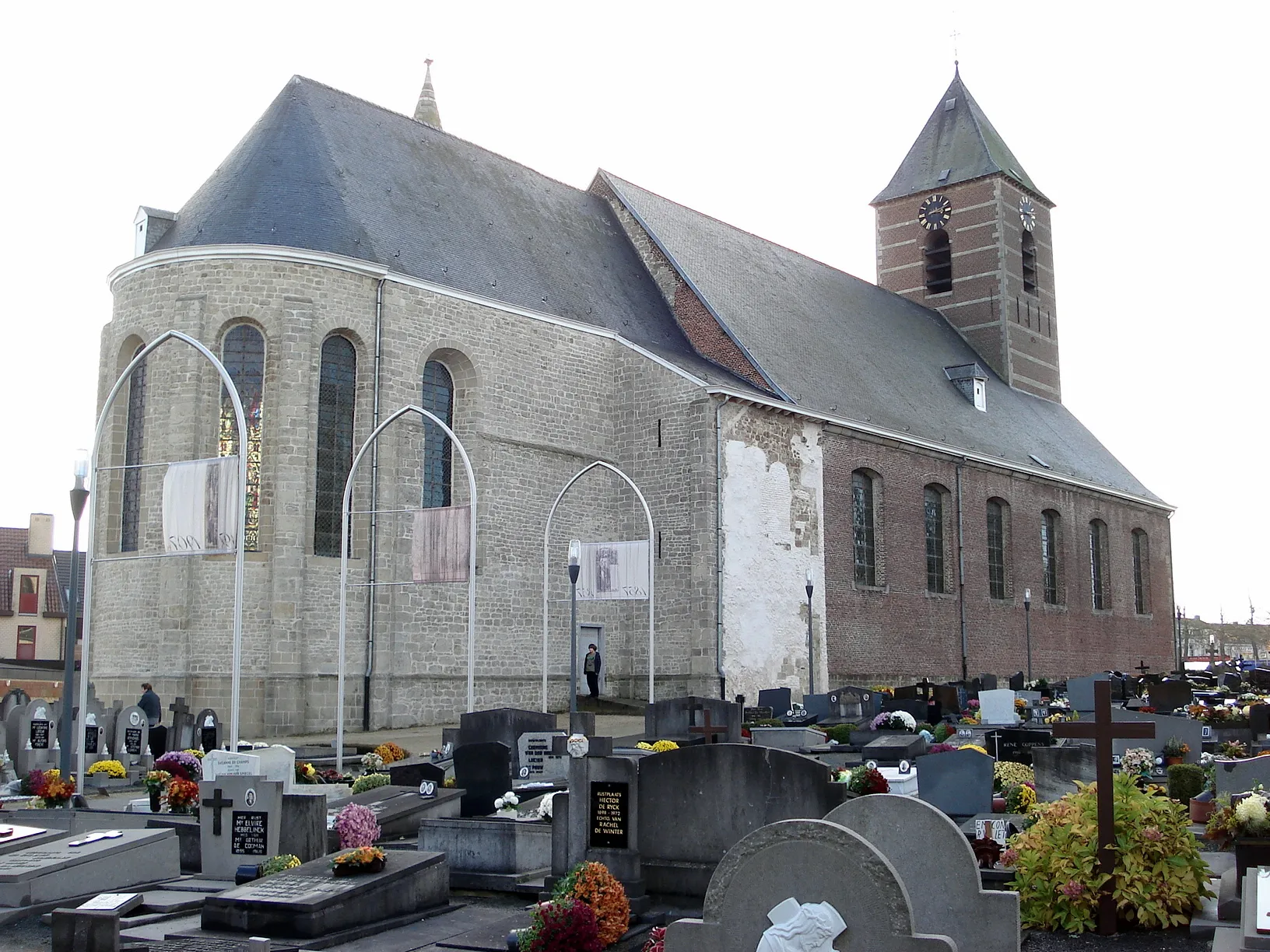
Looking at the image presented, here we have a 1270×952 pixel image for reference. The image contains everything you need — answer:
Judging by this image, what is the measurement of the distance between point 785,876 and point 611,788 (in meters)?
4.02

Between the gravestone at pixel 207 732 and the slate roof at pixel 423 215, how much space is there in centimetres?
915

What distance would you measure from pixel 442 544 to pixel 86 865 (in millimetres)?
9469

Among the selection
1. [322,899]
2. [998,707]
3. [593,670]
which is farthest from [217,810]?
[593,670]

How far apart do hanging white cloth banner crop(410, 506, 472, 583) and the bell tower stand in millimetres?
28942

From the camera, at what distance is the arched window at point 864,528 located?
3145cm

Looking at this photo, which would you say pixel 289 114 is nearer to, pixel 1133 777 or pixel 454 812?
pixel 454 812

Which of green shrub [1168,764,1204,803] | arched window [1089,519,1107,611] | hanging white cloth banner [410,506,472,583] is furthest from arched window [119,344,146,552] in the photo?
arched window [1089,519,1107,611]

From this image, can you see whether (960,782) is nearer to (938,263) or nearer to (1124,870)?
(1124,870)

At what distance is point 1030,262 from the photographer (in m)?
46.4

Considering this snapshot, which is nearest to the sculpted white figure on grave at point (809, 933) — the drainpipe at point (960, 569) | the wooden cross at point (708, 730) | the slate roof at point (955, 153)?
the wooden cross at point (708, 730)

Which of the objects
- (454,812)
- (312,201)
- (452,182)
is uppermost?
(452,182)

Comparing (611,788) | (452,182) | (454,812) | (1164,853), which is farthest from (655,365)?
(1164,853)

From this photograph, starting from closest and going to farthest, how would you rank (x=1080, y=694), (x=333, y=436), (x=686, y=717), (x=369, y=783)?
(x=369, y=783) → (x=686, y=717) → (x=333, y=436) → (x=1080, y=694)

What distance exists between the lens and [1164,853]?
7941 millimetres
